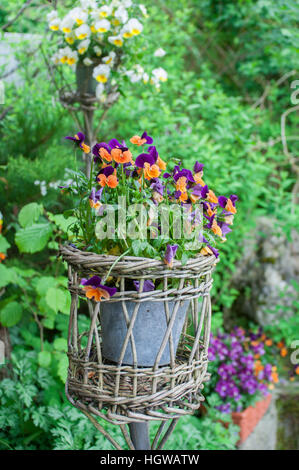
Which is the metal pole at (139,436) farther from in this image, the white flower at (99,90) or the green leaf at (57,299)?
the white flower at (99,90)

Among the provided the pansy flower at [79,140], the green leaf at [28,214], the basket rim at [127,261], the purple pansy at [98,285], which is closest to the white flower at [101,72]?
the green leaf at [28,214]

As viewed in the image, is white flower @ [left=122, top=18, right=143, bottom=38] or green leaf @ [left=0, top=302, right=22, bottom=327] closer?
white flower @ [left=122, top=18, right=143, bottom=38]

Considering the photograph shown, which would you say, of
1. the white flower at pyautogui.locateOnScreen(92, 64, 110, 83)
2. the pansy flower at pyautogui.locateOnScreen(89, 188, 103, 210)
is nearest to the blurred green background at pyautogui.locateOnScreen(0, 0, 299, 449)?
the pansy flower at pyautogui.locateOnScreen(89, 188, 103, 210)

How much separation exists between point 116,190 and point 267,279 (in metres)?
2.14

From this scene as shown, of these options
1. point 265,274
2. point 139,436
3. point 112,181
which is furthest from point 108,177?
point 265,274

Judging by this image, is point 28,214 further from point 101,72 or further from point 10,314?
point 101,72

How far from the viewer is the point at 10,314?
67.6 inches

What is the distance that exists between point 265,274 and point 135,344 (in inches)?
84.1

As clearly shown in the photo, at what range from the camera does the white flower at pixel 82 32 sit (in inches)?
62.1

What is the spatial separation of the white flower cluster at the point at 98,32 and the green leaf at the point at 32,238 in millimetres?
566

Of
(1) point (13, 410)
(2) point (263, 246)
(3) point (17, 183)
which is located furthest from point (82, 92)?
(2) point (263, 246)

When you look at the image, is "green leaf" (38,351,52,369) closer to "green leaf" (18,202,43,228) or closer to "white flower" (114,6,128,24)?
"green leaf" (18,202,43,228)

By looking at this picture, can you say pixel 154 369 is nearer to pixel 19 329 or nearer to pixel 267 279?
pixel 19 329

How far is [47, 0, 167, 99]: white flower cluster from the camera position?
158 centimetres
